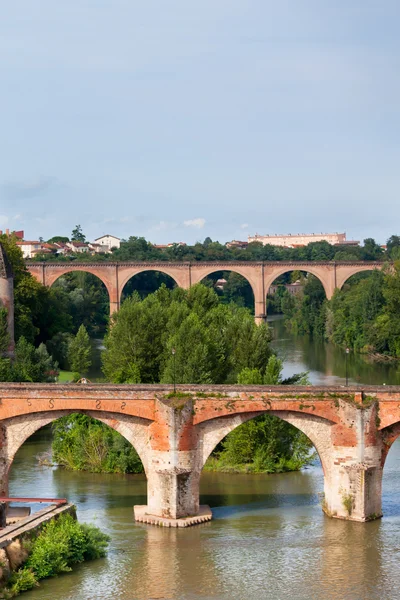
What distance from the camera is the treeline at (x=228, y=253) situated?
362 ft

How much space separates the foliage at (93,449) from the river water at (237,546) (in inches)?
28.7

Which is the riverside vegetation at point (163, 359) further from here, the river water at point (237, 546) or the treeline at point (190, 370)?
the river water at point (237, 546)

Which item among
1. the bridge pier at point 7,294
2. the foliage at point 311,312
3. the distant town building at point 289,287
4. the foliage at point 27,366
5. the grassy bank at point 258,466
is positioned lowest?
the grassy bank at point 258,466

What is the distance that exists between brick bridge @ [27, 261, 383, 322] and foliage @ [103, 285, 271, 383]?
133 feet

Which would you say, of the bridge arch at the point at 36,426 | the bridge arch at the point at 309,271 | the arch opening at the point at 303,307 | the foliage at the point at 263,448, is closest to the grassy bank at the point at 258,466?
the foliage at the point at 263,448

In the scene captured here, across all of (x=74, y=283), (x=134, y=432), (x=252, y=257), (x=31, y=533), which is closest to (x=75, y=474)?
(x=134, y=432)

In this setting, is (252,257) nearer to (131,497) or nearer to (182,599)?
(131,497)

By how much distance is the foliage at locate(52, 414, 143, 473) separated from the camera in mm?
38531

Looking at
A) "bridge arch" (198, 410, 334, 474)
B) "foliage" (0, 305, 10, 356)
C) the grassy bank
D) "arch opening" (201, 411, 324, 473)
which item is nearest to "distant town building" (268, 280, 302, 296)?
"foliage" (0, 305, 10, 356)

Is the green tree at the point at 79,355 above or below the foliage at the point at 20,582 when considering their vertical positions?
above

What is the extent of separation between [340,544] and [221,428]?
488 centimetres

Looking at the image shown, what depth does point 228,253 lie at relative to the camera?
123625 mm

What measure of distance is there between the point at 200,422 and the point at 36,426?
15.5ft

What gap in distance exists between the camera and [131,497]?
34.7 meters
